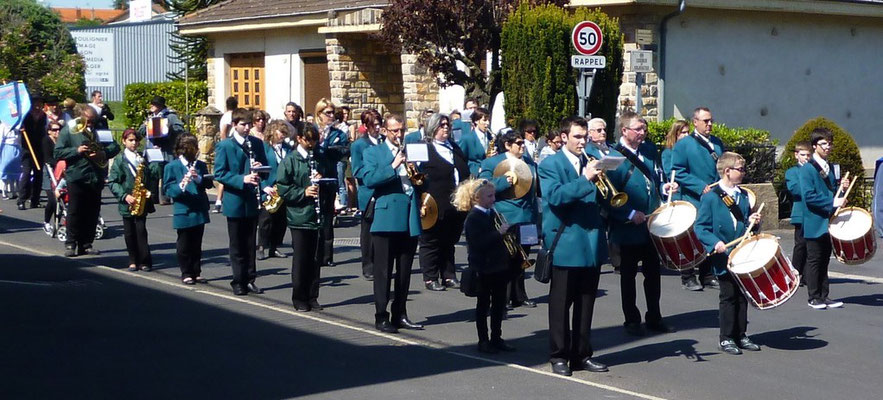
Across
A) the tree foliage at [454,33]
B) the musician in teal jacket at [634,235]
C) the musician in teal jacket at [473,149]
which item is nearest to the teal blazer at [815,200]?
the musician in teal jacket at [634,235]

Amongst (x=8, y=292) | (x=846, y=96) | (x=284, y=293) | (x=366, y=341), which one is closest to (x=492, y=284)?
(x=366, y=341)

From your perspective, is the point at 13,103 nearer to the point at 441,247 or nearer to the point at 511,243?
the point at 441,247

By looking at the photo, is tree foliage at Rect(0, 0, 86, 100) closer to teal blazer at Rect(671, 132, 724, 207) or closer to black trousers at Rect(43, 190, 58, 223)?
black trousers at Rect(43, 190, 58, 223)

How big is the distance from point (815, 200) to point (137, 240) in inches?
289

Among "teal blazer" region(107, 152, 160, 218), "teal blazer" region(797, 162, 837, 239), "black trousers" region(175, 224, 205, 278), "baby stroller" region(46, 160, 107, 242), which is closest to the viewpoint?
"teal blazer" region(797, 162, 837, 239)

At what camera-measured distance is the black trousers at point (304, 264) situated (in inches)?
448

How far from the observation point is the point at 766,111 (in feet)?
74.6

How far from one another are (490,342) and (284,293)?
3.48 m

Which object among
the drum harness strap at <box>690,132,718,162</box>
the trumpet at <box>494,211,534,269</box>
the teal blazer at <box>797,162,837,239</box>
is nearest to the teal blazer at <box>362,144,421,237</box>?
the trumpet at <box>494,211,534,269</box>

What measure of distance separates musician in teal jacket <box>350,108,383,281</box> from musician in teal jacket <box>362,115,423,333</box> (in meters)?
1.67

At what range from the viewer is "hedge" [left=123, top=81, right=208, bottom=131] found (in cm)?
3391

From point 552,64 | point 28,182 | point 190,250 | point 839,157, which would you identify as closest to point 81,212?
point 190,250

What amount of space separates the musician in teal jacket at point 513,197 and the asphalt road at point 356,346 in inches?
9.8

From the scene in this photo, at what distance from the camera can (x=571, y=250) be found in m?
8.79
